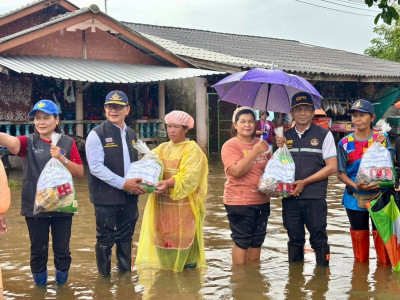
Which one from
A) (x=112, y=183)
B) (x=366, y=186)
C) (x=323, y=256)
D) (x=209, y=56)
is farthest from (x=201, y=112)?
(x=112, y=183)

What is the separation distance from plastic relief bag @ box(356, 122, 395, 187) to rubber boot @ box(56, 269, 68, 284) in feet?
9.38

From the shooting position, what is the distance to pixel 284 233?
7.99m

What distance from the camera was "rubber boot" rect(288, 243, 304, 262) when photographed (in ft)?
20.8

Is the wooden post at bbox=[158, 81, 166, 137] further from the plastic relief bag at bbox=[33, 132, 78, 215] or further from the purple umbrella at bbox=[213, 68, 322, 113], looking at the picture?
the plastic relief bag at bbox=[33, 132, 78, 215]

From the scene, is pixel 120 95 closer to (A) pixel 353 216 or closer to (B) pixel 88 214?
(A) pixel 353 216

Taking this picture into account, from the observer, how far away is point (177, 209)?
609 centimetres

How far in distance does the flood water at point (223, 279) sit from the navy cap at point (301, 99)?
160 centimetres

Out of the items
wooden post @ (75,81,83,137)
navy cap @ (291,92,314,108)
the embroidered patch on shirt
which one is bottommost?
the embroidered patch on shirt

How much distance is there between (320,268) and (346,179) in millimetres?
896

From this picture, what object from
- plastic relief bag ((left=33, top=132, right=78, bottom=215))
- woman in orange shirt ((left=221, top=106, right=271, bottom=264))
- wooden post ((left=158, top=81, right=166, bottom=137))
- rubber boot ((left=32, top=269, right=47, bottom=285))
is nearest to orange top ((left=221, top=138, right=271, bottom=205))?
woman in orange shirt ((left=221, top=106, right=271, bottom=264))

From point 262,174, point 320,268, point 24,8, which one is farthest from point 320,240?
point 24,8

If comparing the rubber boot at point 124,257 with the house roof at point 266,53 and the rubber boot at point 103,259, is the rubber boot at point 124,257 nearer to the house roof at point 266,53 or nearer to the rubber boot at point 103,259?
the rubber boot at point 103,259

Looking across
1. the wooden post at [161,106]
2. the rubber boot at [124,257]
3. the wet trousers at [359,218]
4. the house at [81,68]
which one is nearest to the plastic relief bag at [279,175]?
the wet trousers at [359,218]

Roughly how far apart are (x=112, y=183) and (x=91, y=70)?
9.83m
